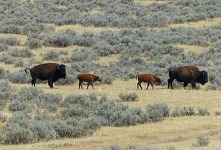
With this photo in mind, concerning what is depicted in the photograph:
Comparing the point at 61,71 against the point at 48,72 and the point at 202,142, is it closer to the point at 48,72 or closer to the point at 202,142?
the point at 48,72

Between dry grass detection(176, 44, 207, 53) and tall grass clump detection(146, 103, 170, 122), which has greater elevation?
dry grass detection(176, 44, 207, 53)

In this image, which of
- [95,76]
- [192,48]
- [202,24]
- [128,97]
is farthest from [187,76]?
[202,24]

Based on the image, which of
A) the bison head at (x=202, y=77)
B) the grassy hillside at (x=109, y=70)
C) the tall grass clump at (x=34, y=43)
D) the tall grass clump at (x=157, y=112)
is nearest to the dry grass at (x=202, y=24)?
the grassy hillside at (x=109, y=70)

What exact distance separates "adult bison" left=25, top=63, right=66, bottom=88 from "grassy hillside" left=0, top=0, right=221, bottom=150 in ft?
1.90

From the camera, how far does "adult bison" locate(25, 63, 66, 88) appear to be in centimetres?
2403

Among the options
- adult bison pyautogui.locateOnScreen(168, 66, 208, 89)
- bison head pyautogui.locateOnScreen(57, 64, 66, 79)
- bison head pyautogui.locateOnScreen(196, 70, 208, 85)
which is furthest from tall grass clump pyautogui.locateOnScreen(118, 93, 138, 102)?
→ bison head pyautogui.locateOnScreen(196, 70, 208, 85)

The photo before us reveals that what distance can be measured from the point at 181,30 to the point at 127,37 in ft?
20.0

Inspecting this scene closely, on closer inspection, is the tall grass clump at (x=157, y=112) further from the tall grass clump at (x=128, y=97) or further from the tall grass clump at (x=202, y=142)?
the tall grass clump at (x=202, y=142)

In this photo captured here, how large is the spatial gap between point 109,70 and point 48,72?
21.6 feet

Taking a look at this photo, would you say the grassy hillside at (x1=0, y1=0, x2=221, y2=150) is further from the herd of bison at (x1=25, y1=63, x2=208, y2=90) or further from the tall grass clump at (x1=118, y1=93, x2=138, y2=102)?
the herd of bison at (x1=25, y1=63, x2=208, y2=90)

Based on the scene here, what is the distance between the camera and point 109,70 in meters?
30.1

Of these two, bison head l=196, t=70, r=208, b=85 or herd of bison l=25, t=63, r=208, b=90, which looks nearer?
herd of bison l=25, t=63, r=208, b=90

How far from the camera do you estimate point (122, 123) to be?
15.9 metres

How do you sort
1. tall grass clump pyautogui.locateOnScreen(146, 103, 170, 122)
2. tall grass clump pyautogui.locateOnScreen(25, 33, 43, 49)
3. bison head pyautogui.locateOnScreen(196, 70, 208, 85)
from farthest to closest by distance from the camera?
tall grass clump pyautogui.locateOnScreen(25, 33, 43, 49), bison head pyautogui.locateOnScreen(196, 70, 208, 85), tall grass clump pyautogui.locateOnScreen(146, 103, 170, 122)
